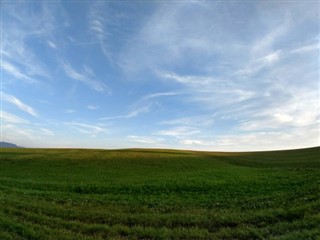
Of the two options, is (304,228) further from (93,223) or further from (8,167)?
(8,167)

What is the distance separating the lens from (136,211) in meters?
12.8

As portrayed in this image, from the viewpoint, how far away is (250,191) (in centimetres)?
2003

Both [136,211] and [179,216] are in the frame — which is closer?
[179,216]

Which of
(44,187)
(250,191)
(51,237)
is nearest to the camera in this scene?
(51,237)

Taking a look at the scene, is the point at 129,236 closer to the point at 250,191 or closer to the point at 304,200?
the point at 304,200

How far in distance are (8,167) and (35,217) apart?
1290 inches

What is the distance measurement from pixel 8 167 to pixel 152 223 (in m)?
35.8

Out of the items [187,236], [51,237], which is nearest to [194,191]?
[187,236]

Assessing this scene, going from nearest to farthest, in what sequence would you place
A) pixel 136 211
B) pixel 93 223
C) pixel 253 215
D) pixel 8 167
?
pixel 93 223
pixel 253 215
pixel 136 211
pixel 8 167

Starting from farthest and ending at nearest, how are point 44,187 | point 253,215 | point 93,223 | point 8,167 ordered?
point 8,167, point 44,187, point 253,215, point 93,223

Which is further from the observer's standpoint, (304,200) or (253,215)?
(304,200)

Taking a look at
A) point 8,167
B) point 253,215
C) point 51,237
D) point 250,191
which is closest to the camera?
point 51,237

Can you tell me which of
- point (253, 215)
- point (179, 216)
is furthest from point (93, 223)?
point (253, 215)

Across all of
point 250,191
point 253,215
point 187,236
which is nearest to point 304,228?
point 253,215
